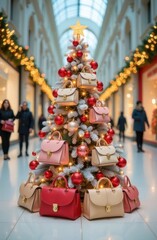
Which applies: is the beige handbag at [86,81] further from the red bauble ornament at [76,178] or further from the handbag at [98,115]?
the red bauble ornament at [76,178]

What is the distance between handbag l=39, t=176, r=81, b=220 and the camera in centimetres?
303

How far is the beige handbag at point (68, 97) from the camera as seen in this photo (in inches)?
140

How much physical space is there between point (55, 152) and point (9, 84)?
10127mm

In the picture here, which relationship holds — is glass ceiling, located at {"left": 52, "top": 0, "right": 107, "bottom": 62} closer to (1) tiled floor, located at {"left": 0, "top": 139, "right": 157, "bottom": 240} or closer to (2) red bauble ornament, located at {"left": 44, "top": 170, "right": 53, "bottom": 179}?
(2) red bauble ornament, located at {"left": 44, "top": 170, "right": 53, "bottom": 179}

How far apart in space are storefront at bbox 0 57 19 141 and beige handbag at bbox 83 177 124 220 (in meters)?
8.76

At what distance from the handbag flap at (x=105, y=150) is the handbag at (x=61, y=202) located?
0.59 m

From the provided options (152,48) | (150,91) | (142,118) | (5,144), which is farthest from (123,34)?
(5,144)

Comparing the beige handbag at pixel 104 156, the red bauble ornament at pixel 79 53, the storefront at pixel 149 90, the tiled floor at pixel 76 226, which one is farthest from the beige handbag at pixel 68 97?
the storefront at pixel 149 90

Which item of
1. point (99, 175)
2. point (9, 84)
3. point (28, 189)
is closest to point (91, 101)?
point (99, 175)

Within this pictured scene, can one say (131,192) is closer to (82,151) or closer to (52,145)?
(82,151)

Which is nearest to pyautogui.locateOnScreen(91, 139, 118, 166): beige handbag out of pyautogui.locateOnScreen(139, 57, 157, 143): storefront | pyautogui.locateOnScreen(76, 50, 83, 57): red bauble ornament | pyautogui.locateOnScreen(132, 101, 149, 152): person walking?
pyautogui.locateOnScreen(76, 50, 83, 57): red bauble ornament

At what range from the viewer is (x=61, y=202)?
304 centimetres

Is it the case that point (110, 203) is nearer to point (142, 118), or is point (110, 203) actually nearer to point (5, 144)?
point (5, 144)

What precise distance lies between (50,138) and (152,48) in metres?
8.89
